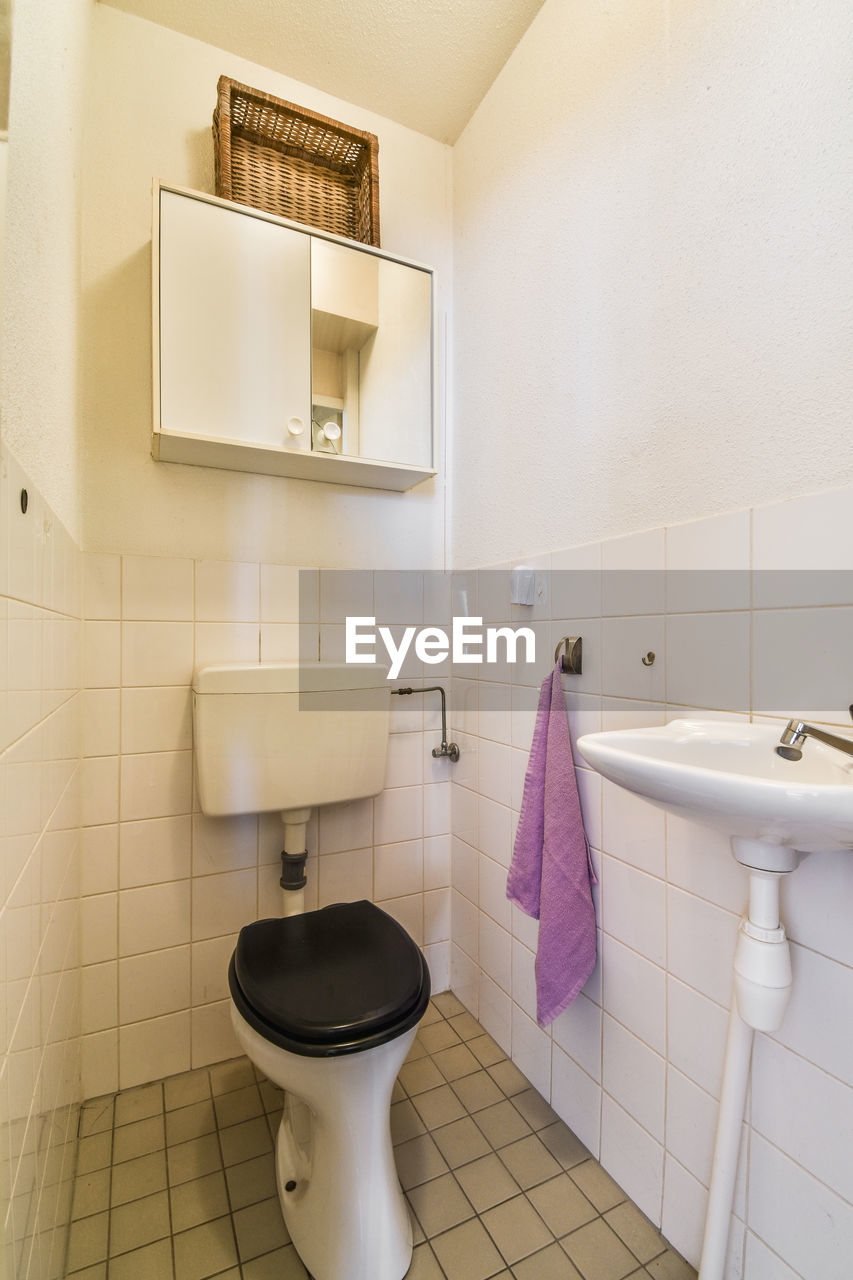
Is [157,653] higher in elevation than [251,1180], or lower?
higher

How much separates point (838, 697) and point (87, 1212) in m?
1.52

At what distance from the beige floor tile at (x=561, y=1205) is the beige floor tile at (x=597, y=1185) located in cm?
1

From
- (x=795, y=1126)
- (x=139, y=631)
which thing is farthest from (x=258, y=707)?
(x=795, y=1126)

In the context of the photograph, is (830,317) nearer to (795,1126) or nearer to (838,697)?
(838,697)

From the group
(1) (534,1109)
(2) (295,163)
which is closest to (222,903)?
(1) (534,1109)

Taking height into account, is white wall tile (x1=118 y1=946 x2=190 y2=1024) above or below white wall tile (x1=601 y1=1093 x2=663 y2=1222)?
above

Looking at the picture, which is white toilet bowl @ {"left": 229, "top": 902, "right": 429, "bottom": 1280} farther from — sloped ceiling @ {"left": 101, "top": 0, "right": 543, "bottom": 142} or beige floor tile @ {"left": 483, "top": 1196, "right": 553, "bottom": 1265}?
sloped ceiling @ {"left": 101, "top": 0, "right": 543, "bottom": 142}

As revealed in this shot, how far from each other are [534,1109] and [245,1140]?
62 cm

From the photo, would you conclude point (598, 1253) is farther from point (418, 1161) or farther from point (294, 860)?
point (294, 860)

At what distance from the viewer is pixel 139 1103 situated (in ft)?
4.09

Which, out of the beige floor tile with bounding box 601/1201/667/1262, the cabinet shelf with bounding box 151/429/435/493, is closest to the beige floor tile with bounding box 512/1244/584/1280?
the beige floor tile with bounding box 601/1201/667/1262

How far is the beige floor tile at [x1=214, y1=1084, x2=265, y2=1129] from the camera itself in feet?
3.97

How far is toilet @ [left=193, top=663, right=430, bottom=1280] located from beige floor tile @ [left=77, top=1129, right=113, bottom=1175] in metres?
0.36

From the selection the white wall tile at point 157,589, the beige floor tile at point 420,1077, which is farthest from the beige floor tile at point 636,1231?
the white wall tile at point 157,589
